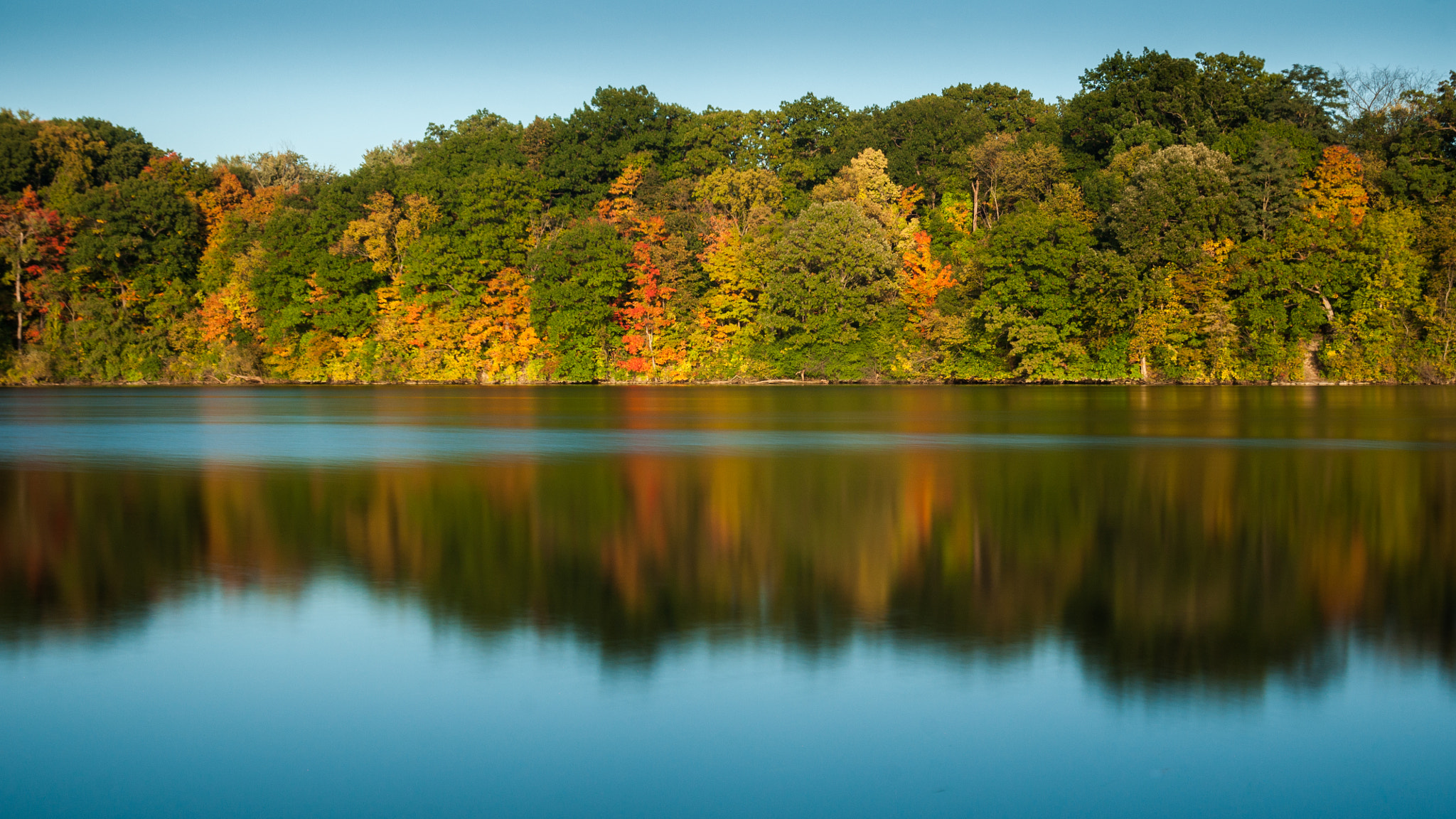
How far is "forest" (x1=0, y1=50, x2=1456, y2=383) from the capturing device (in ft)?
172

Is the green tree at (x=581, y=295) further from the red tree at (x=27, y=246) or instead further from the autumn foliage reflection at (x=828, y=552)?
the autumn foliage reflection at (x=828, y=552)

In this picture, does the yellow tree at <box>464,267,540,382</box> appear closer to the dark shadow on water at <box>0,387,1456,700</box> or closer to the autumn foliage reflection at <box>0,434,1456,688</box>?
the dark shadow on water at <box>0,387,1456,700</box>

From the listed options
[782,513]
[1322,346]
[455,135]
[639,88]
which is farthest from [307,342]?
[782,513]

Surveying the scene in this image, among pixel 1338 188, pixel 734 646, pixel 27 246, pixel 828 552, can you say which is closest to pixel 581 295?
pixel 27 246

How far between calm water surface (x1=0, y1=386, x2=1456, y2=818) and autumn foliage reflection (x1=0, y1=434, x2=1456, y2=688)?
52 millimetres

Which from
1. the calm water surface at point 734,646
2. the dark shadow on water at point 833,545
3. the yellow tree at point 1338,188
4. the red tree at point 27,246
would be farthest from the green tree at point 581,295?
the calm water surface at point 734,646

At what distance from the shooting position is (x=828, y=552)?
906cm

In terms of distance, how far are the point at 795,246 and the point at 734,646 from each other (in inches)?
2071

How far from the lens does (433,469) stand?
16453 millimetres

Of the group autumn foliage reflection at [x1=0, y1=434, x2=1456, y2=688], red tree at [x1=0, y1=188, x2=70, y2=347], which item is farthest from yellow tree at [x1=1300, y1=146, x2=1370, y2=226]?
red tree at [x1=0, y1=188, x2=70, y2=347]

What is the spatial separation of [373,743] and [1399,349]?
5778cm

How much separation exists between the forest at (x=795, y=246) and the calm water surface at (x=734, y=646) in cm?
4106

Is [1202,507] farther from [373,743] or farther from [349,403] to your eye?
[349,403]

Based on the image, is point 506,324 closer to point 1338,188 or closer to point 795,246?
point 795,246
